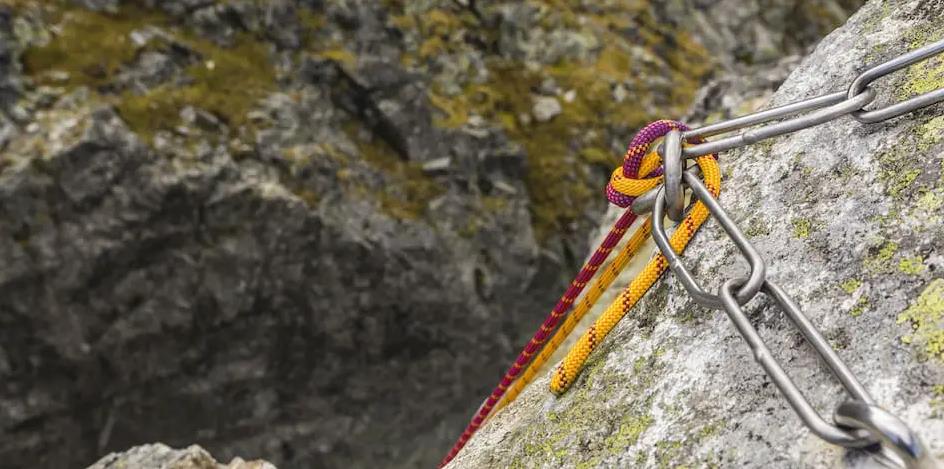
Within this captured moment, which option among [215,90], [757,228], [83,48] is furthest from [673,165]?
[83,48]

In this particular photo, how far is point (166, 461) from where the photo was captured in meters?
3.41

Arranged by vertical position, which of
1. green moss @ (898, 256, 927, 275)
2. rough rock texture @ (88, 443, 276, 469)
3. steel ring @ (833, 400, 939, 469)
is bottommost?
rough rock texture @ (88, 443, 276, 469)

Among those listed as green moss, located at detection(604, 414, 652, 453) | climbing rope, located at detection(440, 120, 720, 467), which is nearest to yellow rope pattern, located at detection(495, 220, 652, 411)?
climbing rope, located at detection(440, 120, 720, 467)

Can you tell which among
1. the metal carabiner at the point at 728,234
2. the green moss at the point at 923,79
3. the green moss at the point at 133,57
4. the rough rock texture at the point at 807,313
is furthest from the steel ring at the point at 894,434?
the green moss at the point at 133,57

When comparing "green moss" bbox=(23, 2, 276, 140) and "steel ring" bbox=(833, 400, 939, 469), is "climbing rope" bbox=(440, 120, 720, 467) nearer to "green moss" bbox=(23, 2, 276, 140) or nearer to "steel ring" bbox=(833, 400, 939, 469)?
"steel ring" bbox=(833, 400, 939, 469)

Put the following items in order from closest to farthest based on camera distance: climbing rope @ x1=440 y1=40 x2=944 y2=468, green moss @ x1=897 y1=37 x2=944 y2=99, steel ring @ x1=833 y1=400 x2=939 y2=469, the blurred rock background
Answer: steel ring @ x1=833 y1=400 x2=939 y2=469 < climbing rope @ x1=440 y1=40 x2=944 y2=468 < green moss @ x1=897 y1=37 x2=944 y2=99 < the blurred rock background

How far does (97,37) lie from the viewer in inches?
399

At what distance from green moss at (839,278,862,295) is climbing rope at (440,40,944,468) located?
245mm

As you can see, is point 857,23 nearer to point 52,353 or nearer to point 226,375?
point 226,375

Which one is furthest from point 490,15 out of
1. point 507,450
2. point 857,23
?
point 507,450

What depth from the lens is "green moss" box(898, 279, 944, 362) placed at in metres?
1.46

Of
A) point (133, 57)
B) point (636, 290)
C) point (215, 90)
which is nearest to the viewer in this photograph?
point (636, 290)

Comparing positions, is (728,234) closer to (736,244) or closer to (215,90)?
(736,244)

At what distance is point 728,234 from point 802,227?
302 mm
